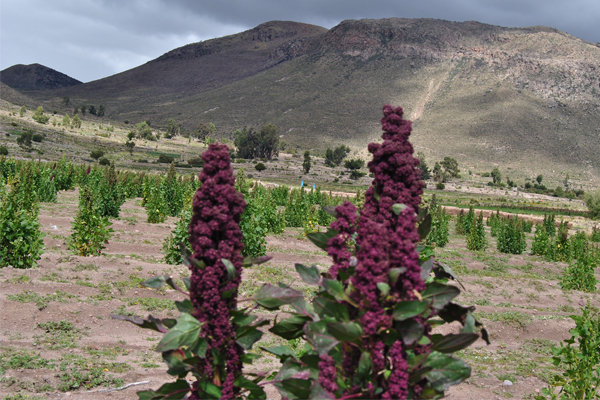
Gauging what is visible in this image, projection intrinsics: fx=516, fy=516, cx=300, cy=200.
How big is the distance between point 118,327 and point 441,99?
132 meters

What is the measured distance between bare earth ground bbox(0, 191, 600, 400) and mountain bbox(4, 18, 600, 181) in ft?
304

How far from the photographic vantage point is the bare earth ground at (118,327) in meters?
5.51

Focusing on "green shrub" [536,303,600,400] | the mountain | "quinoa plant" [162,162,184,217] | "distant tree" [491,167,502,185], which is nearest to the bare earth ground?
"green shrub" [536,303,600,400]

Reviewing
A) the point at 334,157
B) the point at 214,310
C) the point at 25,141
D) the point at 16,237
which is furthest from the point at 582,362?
the point at 334,157

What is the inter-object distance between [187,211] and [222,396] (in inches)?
426

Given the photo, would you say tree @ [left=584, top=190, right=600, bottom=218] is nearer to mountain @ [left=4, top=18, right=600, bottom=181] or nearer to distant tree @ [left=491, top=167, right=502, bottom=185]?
distant tree @ [left=491, top=167, right=502, bottom=185]

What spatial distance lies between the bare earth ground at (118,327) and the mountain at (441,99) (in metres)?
92.8

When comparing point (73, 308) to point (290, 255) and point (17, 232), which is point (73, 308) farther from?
point (290, 255)

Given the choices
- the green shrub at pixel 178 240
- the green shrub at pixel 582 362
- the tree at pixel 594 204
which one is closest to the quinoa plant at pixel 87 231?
the green shrub at pixel 178 240

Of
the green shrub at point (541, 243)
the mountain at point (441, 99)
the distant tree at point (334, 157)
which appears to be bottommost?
the green shrub at point (541, 243)

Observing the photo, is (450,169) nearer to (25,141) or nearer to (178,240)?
(25,141)

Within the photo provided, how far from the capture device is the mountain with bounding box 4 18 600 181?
10900 cm

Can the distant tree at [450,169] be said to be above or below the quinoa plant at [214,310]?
above

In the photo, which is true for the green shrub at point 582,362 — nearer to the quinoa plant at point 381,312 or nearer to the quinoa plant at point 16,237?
the quinoa plant at point 381,312
